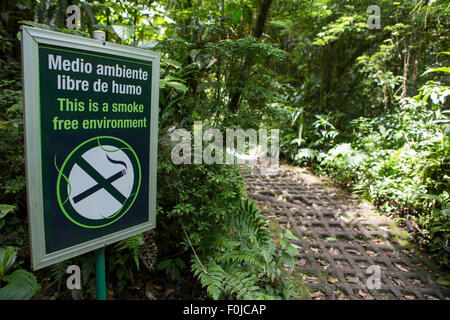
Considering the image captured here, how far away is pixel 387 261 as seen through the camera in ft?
8.66

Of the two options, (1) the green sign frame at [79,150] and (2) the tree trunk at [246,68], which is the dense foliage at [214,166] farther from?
(1) the green sign frame at [79,150]

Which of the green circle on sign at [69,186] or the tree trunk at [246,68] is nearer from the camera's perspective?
the green circle on sign at [69,186]

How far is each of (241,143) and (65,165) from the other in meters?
1.32

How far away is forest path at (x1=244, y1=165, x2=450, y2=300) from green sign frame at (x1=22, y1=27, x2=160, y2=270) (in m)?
1.21

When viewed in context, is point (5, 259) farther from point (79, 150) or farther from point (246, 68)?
point (246, 68)

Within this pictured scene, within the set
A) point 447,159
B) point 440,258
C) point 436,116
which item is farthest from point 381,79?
point 440,258

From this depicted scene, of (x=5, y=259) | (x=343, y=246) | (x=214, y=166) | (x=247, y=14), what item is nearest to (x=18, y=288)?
(x=5, y=259)

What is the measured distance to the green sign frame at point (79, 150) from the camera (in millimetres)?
924

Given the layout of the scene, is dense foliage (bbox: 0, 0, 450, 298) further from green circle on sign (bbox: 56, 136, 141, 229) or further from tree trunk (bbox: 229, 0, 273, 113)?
green circle on sign (bbox: 56, 136, 141, 229)

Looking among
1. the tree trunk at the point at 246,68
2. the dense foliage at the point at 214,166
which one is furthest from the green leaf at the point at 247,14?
the tree trunk at the point at 246,68

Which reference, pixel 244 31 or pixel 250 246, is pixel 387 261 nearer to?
pixel 250 246

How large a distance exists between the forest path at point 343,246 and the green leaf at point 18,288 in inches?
63.3

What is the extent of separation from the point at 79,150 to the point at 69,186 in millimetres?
143

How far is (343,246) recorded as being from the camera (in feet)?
9.39
